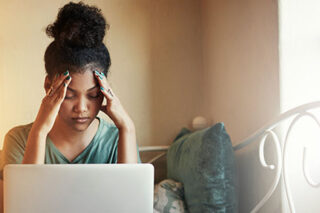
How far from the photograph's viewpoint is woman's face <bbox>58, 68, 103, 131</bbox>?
118cm

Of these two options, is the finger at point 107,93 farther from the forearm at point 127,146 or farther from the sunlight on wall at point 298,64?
the sunlight on wall at point 298,64

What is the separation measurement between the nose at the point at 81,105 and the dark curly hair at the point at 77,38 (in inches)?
3.8

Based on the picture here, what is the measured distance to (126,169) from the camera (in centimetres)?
81

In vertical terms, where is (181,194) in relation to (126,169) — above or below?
below

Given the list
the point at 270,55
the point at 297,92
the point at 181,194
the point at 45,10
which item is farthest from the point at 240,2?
the point at 45,10

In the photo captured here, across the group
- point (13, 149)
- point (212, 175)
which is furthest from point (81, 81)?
point (212, 175)

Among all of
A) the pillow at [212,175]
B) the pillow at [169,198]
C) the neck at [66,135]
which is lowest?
the pillow at [169,198]

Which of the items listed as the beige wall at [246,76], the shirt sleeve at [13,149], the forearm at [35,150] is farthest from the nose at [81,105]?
the beige wall at [246,76]

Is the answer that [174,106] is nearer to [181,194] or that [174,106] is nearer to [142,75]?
[142,75]

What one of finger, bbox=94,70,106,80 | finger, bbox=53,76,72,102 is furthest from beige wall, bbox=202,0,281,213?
finger, bbox=53,76,72,102

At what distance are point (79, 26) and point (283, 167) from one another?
0.72 m

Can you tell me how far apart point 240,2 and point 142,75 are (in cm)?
64

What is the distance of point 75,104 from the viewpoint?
3.92 feet

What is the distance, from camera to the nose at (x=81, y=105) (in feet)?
3.87
